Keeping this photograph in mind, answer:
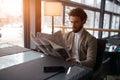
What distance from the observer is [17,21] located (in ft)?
8.44

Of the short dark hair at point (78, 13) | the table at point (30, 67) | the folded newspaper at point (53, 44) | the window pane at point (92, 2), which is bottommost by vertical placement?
the table at point (30, 67)

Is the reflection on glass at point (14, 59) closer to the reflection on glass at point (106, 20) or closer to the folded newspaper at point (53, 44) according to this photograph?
the folded newspaper at point (53, 44)

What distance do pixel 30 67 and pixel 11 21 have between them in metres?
1.61

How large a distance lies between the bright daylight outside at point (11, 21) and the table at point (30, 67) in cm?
107

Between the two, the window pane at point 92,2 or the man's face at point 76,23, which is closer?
the man's face at point 76,23

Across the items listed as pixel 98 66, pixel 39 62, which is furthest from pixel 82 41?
pixel 39 62

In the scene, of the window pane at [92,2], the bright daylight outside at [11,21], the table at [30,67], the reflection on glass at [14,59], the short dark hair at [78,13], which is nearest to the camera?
the table at [30,67]

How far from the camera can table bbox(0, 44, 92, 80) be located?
98cm

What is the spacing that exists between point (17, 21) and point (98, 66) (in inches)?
64.1

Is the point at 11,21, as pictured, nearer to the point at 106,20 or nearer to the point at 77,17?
the point at 77,17

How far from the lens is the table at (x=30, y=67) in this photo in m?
0.98

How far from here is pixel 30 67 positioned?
1.14 meters

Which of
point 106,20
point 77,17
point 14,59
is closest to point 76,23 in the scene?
point 77,17

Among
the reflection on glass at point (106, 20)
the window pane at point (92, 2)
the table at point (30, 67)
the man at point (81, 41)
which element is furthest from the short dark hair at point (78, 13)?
the reflection on glass at point (106, 20)
